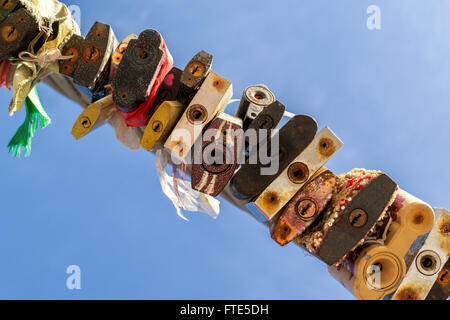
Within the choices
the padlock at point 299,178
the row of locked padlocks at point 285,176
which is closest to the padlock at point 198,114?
the row of locked padlocks at point 285,176

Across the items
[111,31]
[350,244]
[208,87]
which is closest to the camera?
[350,244]

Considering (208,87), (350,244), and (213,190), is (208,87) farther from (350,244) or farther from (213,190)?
(350,244)

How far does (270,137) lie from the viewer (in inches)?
50.7

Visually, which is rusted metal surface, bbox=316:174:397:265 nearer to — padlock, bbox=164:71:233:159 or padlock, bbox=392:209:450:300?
padlock, bbox=392:209:450:300

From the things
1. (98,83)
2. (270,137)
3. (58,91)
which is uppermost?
(270,137)

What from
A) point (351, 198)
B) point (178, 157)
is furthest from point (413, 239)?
point (178, 157)

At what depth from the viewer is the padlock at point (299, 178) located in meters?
1.27

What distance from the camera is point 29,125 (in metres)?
1.71

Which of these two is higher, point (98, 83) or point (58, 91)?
point (98, 83)

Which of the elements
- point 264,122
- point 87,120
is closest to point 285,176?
point 264,122

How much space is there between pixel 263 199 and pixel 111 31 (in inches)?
29.1

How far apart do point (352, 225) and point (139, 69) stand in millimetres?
763

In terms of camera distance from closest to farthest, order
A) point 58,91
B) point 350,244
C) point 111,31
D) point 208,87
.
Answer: point 350,244
point 208,87
point 111,31
point 58,91

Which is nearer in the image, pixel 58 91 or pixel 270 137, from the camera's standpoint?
pixel 270 137
